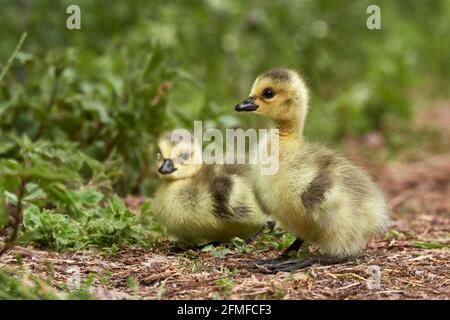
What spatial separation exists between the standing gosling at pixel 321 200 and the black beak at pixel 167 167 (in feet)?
1.86

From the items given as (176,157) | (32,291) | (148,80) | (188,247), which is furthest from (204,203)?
Answer: (148,80)

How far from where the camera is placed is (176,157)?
4461 mm

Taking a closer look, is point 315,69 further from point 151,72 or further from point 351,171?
point 351,171

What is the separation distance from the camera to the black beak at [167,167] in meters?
4.37

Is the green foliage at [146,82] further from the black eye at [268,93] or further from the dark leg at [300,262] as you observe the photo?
the black eye at [268,93]

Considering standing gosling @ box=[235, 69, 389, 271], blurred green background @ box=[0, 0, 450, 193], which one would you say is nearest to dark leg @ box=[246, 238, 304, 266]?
standing gosling @ box=[235, 69, 389, 271]

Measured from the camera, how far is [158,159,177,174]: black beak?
14.3ft

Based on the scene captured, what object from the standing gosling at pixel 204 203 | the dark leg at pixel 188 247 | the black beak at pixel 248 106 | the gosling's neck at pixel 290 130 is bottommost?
the dark leg at pixel 188 247

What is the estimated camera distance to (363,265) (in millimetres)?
3775

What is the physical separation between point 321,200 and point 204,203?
0.76m

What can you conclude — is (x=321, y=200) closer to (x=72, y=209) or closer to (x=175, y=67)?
(x=72, y=209)

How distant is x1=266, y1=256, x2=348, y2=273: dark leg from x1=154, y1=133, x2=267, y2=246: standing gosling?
17.8 inches

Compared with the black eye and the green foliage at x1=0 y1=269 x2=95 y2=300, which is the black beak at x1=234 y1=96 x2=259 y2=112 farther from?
the green foliage at x1=0 y1=269 x2=95 y2=300

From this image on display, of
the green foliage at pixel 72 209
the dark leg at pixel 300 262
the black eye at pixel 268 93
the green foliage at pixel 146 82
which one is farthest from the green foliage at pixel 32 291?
the black eye at pixel 268 93
